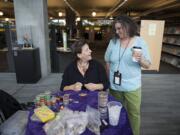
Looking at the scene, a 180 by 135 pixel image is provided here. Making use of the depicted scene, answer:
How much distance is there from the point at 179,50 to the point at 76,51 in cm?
608

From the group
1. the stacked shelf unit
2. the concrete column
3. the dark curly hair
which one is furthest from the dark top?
the stacked shelf unit

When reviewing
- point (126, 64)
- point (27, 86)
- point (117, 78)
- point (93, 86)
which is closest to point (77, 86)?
point (93, 86)

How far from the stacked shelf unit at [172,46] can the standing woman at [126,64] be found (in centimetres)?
548

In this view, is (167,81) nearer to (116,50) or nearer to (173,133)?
(173,133)

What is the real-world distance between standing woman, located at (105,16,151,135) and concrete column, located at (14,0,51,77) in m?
3.43

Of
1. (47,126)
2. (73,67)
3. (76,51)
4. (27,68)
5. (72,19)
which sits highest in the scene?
(72,19)

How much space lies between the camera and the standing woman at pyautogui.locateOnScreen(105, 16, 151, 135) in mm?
1774

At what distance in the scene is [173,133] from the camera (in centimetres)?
252

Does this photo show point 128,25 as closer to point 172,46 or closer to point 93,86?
point 93,86

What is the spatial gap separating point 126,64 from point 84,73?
1.50ft

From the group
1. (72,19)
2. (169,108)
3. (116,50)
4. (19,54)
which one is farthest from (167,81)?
(72,19)

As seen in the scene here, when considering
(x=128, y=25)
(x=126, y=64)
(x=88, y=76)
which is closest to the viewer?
(x=128, y=25)

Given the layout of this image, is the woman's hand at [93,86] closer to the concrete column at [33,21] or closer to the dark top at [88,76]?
the dark top at [88,76]

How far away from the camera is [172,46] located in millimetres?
7707
